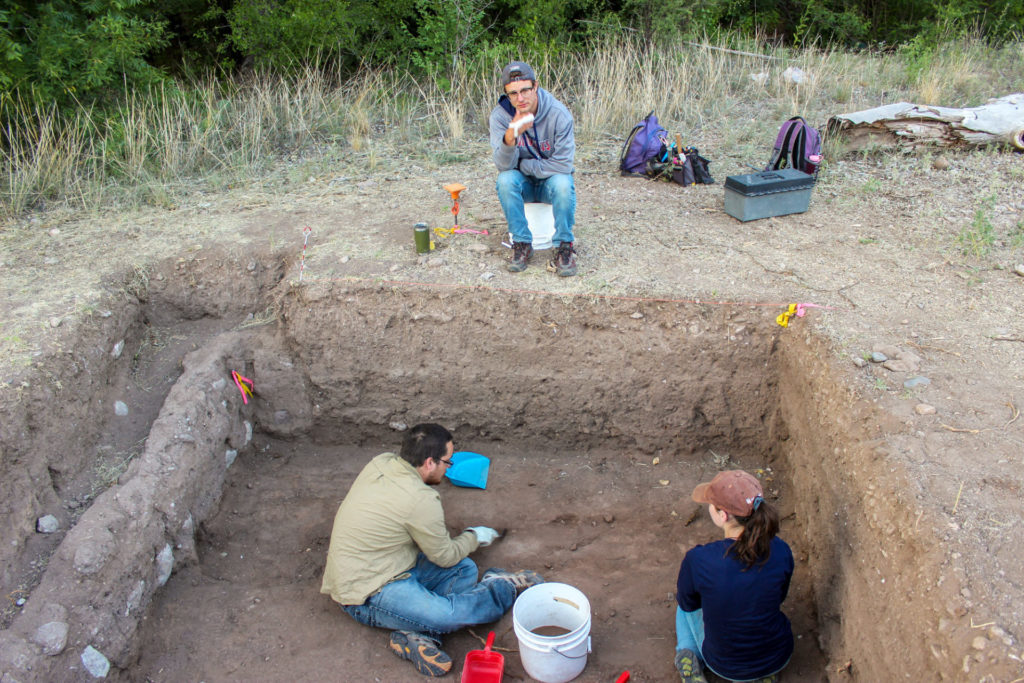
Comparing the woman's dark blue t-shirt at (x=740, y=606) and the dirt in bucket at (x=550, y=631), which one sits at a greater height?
the woman's dark blue t-shirt at (x=740, y=606)

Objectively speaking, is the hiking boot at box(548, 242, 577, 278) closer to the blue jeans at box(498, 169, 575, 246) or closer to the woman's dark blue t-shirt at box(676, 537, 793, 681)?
the blue jeans at box(498, 169, 575, 246)

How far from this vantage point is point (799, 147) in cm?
553

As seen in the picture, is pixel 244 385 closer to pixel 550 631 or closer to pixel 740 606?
pixel 550 631

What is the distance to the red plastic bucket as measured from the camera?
3072mm

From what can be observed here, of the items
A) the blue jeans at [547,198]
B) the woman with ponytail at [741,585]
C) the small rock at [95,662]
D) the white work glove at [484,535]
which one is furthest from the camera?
the blue jeans at [547,198]

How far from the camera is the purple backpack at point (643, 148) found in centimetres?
601

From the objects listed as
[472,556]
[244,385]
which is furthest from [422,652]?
[244,385]

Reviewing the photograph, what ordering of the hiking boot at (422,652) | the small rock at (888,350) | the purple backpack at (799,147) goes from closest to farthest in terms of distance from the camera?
1. the hiking boot at (422,652)
2. the small rock at (888,350)
3. the purple backpack at (799,147)

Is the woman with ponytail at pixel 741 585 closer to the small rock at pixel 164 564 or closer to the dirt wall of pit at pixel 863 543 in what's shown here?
the dirt wall of pit at pixel 863 543

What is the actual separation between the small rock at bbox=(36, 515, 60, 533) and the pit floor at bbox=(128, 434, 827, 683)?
58cm

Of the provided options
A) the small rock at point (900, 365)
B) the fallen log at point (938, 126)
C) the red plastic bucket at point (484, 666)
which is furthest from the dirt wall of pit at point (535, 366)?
the fallen log at point (938, 126)

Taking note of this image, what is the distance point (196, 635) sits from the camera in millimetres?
3332

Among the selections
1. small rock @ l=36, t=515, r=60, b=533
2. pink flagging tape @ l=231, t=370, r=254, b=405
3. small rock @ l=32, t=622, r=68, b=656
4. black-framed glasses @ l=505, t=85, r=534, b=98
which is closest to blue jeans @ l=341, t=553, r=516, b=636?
small rock @ l=32, t=622, r=68, b=656

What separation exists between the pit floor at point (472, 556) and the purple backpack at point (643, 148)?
2.71m
